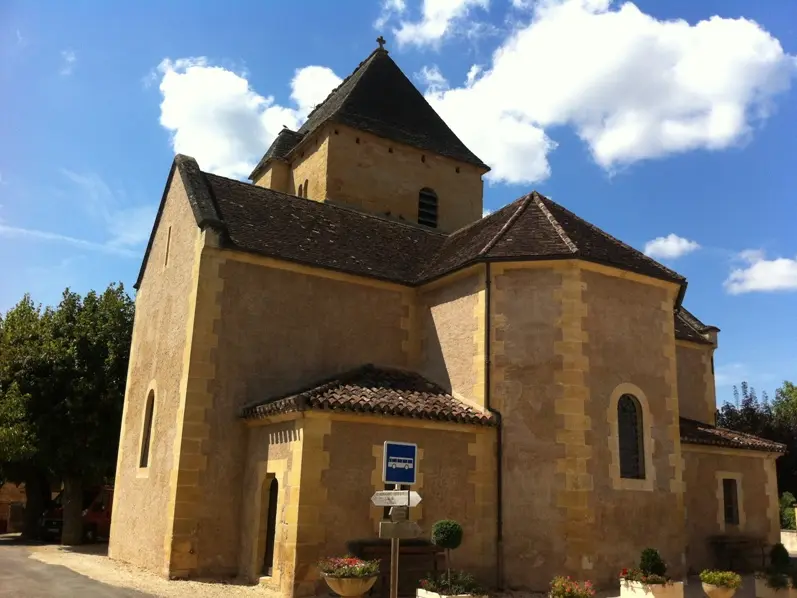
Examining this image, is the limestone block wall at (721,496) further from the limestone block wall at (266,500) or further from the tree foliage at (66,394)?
the tree foliage at (66,394)

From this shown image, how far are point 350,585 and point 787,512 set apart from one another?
26.5 m

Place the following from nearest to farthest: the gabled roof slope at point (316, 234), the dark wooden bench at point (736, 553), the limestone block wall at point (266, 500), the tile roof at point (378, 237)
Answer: the limestone block wall at point (266, 500)
the tile roof at point (378, 237)
the gabled roof slope at point (316, 234)
the dark wooden bench at point (736, 553)

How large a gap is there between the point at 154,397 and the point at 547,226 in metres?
10.2

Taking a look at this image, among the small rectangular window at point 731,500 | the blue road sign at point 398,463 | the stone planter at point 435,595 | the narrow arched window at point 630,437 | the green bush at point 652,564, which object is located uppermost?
the narrow arched window at point 630,437

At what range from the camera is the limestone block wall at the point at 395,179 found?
22.6 meters

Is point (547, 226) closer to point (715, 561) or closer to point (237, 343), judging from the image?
point (237, 343)

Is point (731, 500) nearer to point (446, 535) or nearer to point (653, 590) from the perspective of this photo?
point (653, 590)

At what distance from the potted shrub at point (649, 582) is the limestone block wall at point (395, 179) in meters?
A: 13.8

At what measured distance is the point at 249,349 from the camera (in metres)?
15.0

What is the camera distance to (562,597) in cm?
1097

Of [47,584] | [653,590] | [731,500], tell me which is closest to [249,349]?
[47,584]

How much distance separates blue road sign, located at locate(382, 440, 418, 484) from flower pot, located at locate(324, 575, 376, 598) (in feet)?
11.5

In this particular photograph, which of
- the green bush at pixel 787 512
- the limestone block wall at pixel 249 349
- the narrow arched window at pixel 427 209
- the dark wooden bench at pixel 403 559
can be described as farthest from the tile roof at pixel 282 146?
the green bush at pixel 787 512

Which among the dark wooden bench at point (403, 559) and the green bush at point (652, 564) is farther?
the green bush at point (652, 564)
